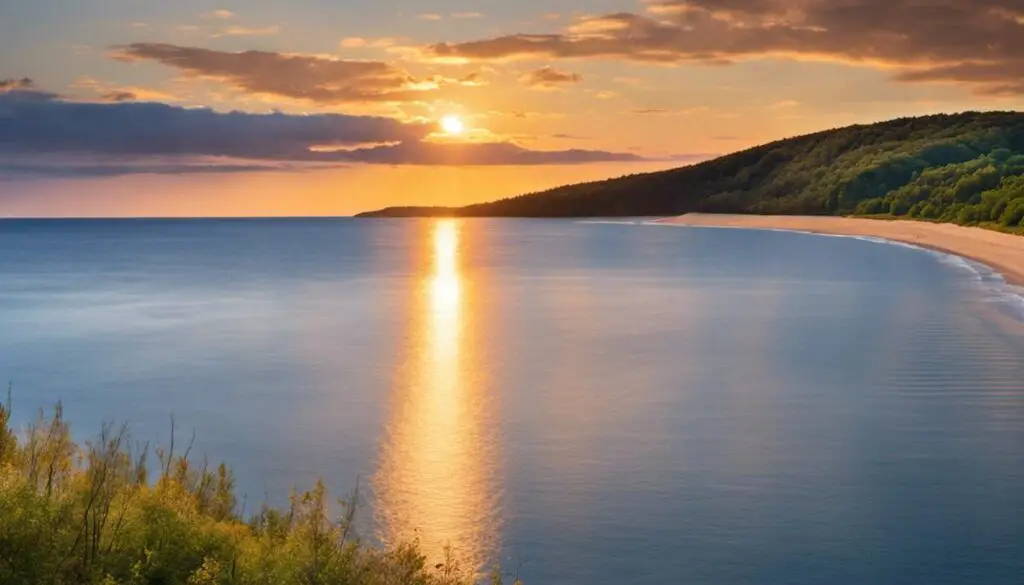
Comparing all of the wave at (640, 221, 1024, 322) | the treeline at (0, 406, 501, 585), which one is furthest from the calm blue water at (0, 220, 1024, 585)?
the treeline at (0, 406, 501, 585)

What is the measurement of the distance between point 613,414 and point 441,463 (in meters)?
5.46

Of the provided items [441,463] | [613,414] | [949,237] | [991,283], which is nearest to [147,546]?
[441,463]

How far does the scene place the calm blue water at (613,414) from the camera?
13.9m

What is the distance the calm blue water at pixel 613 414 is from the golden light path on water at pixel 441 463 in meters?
0.07

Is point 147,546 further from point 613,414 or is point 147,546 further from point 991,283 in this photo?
point 991,283

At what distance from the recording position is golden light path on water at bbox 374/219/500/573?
14.2 m

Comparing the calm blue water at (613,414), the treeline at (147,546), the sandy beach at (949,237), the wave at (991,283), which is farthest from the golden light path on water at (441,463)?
the sandy beach at (949,237)

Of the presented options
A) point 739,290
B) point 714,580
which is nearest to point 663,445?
point 714,580

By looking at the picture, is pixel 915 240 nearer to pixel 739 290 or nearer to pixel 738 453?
pixel 739 290

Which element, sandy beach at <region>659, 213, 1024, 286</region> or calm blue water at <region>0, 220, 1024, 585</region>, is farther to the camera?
sandy beach at <region>659, 213, 1024, 286</region>

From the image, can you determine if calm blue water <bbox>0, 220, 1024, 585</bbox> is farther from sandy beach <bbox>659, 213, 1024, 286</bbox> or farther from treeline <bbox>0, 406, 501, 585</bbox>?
sandy beach <bbox>659, 213, 1024, 286</bbox>

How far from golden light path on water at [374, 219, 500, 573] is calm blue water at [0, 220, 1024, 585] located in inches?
2.8

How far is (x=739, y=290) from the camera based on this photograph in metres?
57.4

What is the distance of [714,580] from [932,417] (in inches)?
425
